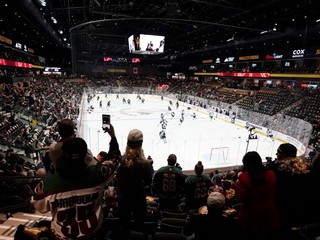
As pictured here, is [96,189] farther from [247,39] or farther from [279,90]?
[247,39]

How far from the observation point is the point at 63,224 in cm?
162

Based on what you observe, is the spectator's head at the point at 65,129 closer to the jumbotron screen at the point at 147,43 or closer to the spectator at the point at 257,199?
the spectator at the point at 257,199

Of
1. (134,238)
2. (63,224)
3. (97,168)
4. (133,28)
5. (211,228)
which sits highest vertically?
(133,28)

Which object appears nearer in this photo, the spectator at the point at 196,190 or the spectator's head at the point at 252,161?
the spectator's head at the point at 252,161

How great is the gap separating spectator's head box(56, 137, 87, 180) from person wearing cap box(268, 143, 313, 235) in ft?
6.08

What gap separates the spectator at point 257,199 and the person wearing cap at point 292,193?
0.16 metres

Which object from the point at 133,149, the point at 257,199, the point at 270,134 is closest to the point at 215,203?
the point at 257,199

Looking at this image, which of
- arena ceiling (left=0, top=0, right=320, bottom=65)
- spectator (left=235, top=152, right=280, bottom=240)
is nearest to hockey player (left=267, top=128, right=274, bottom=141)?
arena ceiling (left=0, top=0, right=320, bottom=65)

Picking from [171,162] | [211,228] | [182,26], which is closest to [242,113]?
[182,26]

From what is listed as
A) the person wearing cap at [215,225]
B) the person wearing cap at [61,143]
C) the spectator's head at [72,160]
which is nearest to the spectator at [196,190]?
the person wearing cap at [215,225]

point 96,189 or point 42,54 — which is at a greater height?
point 42,54

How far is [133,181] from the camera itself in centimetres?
223

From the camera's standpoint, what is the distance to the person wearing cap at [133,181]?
2.23 m

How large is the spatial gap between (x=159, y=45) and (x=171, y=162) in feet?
66.7
